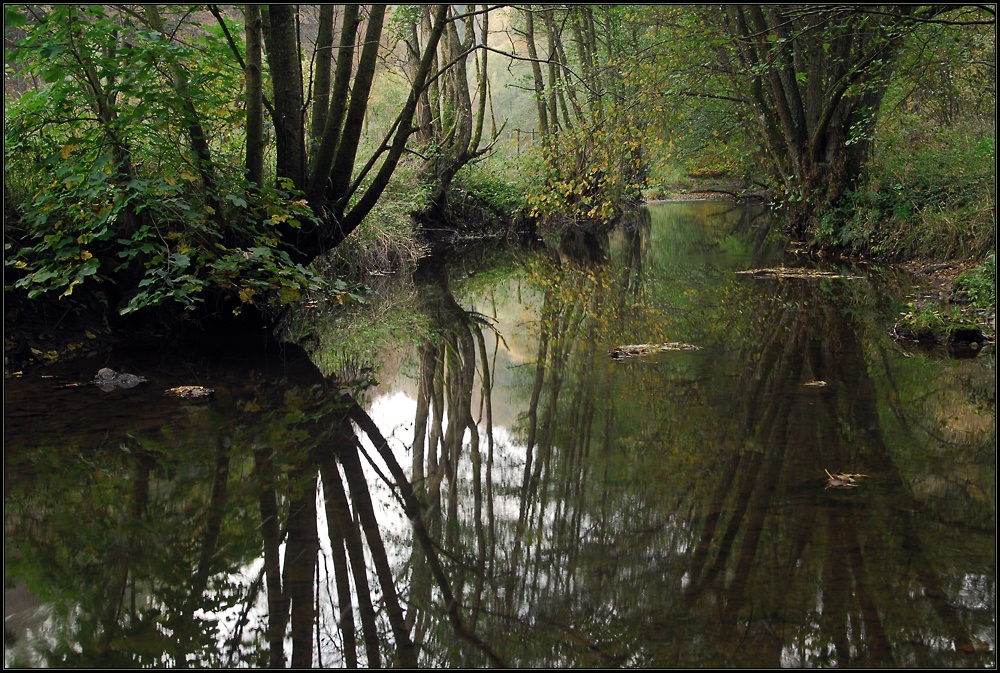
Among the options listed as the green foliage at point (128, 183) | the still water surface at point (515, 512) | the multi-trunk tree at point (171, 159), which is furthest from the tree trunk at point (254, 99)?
the still water surface at point (515, 512)

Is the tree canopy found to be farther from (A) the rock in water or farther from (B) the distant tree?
(B) the distant tree

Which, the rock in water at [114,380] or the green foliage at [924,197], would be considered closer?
the rock in water at [114,380]

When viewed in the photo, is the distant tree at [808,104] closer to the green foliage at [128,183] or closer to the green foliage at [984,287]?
the green foliage at [984,287]

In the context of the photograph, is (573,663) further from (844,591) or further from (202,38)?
(202,38)

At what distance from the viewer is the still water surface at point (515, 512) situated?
2.53 m

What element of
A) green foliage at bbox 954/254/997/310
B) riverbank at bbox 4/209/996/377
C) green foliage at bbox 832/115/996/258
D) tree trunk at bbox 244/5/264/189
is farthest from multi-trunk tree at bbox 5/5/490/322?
green foliage at bbox 832/115/996/258

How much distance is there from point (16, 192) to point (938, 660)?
297 inches

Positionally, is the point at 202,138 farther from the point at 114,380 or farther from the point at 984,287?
the point at 984,287

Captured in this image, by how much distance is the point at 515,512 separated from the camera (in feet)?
11.7

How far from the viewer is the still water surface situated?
2531 millimetres

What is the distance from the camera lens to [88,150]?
6223 mm

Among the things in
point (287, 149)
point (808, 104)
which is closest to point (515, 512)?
point (287, 149)

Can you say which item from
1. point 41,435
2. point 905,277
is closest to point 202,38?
point 41,435

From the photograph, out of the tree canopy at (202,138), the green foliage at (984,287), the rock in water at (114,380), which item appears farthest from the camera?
the green foliage at (984,287)
